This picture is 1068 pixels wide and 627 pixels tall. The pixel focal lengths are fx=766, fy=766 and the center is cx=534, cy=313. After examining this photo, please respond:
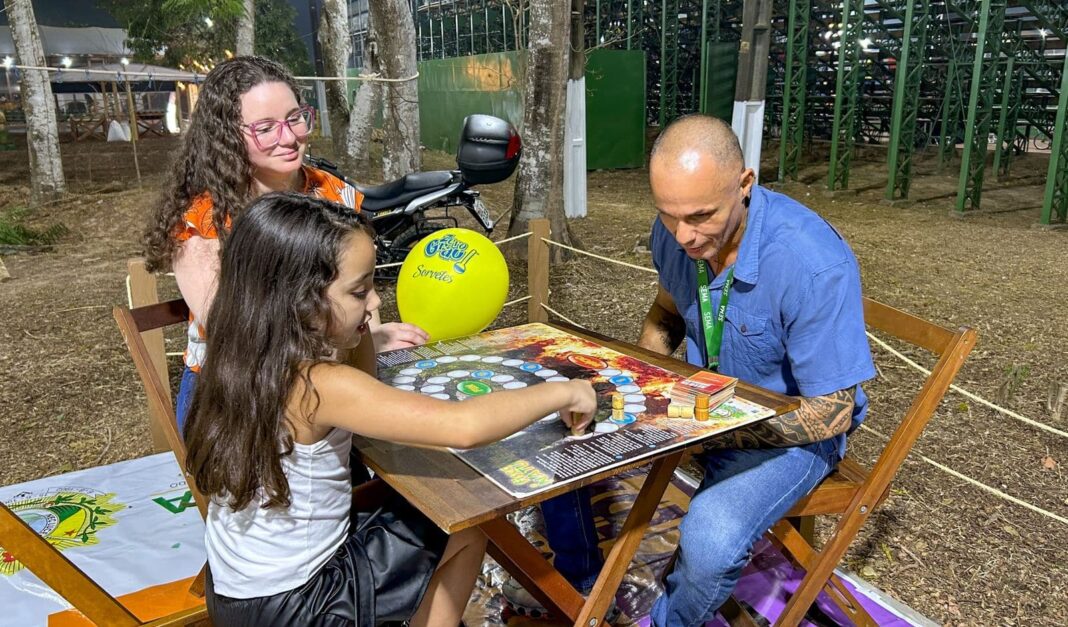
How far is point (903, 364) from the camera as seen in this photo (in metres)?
4.89

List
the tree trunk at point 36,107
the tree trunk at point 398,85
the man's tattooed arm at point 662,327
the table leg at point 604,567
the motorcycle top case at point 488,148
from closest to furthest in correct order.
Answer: the table leg at point 604,567
the man's tattooed arm at point 662,327
the motorcycle top case at point 488,148
the tree trunk at point 36,107
the tree trunk at point 398,85

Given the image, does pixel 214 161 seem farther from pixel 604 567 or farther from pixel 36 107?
pixel 36 107

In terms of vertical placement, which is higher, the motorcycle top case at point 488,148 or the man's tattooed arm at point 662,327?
the motorcycle top case at point 488,148

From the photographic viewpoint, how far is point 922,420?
196 centimetres

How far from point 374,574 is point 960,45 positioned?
14.3 meters

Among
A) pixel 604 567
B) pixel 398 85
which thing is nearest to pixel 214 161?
pixel 604 567

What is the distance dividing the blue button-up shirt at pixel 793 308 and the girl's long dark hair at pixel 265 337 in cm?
107

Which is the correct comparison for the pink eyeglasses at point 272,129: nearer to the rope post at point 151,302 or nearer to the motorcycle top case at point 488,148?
the rope post at point 151,302

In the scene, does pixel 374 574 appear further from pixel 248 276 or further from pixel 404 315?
pixel 404 315

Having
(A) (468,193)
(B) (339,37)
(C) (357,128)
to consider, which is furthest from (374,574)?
(B) (339,37)

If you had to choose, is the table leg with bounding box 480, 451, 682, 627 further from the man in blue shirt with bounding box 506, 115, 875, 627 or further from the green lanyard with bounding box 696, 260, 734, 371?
the green lanyard with bounding box 696, 260, 734, 371

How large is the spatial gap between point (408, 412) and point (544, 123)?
18.4 feet

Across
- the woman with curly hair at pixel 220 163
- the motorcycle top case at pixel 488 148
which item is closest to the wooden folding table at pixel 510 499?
the woman with curly hair at pixel 220 163

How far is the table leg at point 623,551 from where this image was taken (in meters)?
1.84
